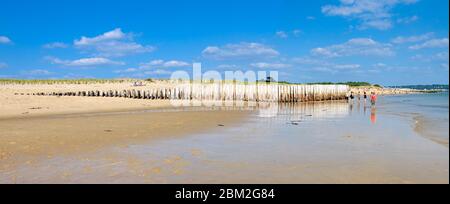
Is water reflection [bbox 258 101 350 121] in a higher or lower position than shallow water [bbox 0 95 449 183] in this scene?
higher

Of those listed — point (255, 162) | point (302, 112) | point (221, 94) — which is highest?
point (221, 94)

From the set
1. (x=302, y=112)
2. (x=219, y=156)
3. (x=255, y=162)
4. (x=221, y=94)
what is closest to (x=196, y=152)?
(x=219, y=156)

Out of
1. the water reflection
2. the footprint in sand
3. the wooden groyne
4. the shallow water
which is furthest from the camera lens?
the wooden groyne

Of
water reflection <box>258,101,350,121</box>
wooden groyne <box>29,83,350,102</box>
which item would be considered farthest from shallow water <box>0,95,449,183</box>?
wooden groyne <box>29,83,350,102</box>

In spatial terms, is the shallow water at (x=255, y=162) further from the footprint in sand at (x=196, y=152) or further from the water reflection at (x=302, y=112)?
the water reflection at (x=302, y=112)

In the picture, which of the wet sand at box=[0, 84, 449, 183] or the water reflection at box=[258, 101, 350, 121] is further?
the water reflection at box=[258, 101, 350, 121]

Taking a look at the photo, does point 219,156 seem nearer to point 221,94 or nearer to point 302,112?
point 302,112

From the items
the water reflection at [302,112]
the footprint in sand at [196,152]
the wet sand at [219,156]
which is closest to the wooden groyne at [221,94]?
the water reflection at [302,112]

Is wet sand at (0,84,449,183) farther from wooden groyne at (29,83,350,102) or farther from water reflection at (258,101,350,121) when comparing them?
wooden groyne at (29,83,350,102)
